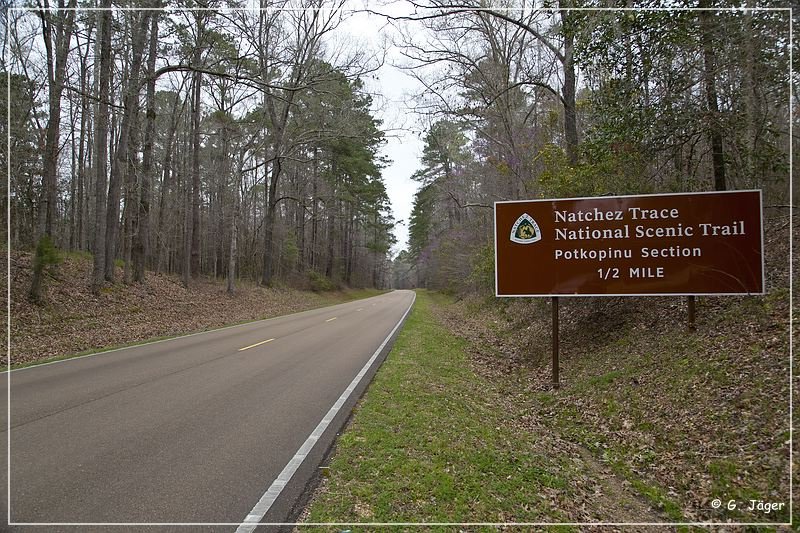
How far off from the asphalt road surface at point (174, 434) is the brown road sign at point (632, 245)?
12.9 ft

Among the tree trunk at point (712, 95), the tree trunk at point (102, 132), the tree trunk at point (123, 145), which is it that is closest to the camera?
the tree trunk at point (712, 95)

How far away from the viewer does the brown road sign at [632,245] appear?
6750mm

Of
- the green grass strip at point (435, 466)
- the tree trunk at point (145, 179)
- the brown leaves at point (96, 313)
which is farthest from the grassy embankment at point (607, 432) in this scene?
the tree trunk at point (145, 179)

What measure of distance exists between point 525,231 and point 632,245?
187 centimetres

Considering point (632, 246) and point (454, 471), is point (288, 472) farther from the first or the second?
point (632, 246)

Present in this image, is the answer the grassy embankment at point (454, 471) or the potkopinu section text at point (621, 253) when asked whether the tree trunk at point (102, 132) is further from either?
the potkopinu section text at point (621, 253)

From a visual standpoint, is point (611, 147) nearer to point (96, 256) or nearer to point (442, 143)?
point (442, 143)

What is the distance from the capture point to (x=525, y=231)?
26.8ft

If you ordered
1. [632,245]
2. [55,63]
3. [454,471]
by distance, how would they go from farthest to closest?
1. [55,63]
2. [632,245]
3. [454,471]

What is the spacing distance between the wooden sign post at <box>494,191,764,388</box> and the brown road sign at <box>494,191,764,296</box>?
14 millimetres

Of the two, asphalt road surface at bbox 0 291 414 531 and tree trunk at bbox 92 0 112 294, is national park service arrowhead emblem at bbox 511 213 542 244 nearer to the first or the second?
asphalt road surface at bbox 0 291 414 531

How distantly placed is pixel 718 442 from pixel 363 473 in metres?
3.64

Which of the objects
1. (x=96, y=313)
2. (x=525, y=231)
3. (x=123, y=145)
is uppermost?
(x=123, y=145)

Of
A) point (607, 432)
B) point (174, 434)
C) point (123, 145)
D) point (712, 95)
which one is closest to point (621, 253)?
point (712, 95)
